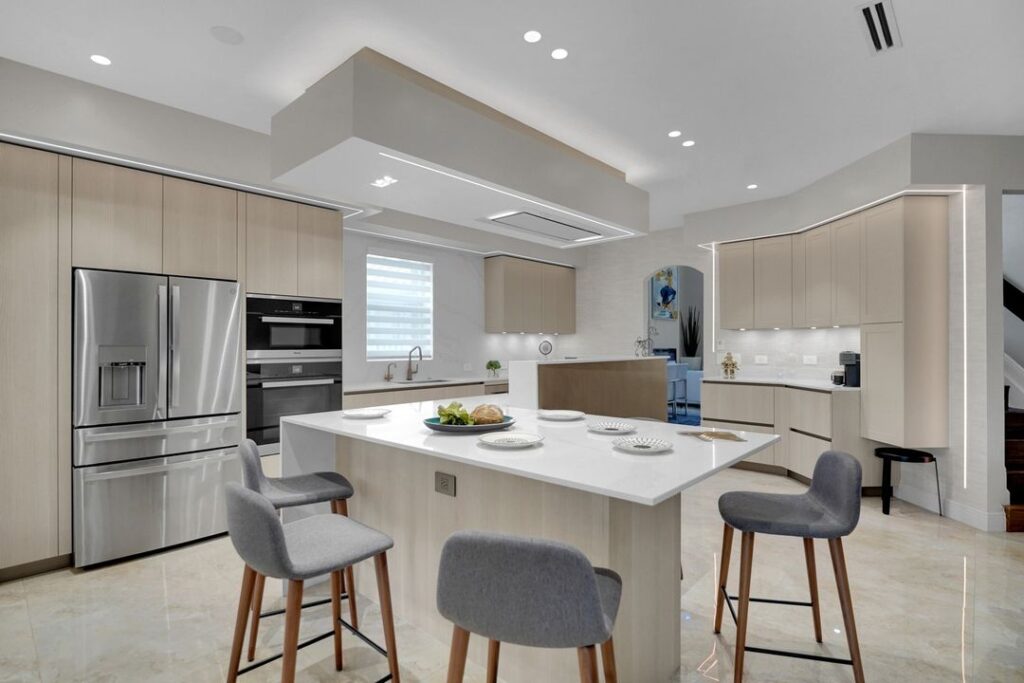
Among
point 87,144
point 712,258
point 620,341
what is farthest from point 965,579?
point 87,144

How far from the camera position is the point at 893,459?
395 cm

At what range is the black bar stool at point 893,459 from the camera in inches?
153

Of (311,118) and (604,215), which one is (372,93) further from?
(604,215)

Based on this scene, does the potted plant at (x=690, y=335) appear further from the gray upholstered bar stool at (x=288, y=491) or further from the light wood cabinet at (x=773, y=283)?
the gray upholstered bar stool at (x=288, y=491)

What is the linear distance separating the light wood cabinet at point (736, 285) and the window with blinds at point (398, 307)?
128 inches

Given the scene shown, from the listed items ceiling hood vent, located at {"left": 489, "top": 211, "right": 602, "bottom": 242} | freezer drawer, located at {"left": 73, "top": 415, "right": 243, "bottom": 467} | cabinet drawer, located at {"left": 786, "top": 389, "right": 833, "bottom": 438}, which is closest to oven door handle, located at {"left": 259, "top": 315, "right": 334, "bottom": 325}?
freezer drawer, located at {"left": 73, "top": 415, "right": 243, "bottom": 467}

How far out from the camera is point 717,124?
3.42 m

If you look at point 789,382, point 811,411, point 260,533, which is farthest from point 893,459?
point 260,533

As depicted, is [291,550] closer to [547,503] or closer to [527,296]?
[547,503]

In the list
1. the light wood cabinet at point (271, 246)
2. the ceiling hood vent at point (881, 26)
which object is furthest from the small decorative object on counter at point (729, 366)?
the light wood cabinet at point (271, 246)

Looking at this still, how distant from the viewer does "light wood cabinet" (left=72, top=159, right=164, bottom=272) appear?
297 centimetres

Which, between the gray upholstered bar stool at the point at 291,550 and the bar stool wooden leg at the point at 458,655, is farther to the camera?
the gray upholstered bar stool at the point at 291,550

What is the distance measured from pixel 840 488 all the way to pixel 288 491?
2.22m

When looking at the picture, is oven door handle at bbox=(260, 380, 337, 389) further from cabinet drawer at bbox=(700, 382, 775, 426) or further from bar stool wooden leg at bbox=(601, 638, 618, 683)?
cabinet drawer at bbox=(700, 382, 775, 426)
